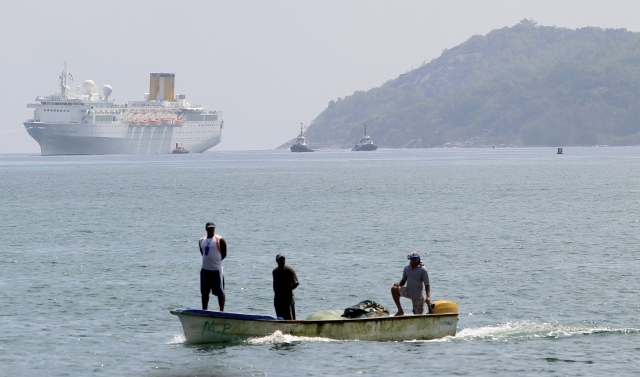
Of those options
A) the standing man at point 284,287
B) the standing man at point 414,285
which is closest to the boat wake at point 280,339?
the standing man at point 284,287

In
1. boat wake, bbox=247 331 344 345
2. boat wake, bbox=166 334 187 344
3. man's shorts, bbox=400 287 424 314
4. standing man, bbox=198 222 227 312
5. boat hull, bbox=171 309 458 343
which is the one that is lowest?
boat wake, bbox=166 334 187 344

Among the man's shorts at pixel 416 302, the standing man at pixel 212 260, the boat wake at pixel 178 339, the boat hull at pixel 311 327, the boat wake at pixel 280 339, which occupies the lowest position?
the boat wake at pixel 178 339

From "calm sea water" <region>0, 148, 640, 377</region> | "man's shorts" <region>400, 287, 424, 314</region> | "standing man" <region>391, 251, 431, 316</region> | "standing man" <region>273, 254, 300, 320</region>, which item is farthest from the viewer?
"man's shorts" <region>400, 287, 424, 314</region>

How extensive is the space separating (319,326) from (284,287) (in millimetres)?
1075

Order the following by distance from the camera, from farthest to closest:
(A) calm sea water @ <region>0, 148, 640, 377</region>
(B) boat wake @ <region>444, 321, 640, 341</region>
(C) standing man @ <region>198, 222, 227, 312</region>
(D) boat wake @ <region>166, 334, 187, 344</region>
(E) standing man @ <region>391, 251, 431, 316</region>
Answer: (B) boat wake @ <region>444, 321, 640, 341</region> → (D) boat wake @ <region>166, 334, 187, 344</region> → (E) standing man @ <region>391, 251, 431, 316</region> → (C) standing man @ <region>198, 222, 227, 312</region> → (A) calm sea water @ <region>0, 148, 640, 377</region>

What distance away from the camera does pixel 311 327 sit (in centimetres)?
2412

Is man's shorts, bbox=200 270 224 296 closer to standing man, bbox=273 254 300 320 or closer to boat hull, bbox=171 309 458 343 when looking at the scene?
boat hull, bbox=171 309 458 343

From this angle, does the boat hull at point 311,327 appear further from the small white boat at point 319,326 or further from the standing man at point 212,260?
the standing man at point 212,260

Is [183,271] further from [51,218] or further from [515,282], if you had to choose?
[51,218]

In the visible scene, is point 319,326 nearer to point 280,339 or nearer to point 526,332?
point 280,339

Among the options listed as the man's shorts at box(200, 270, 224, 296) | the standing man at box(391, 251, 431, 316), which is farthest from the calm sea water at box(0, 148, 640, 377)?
the man's shorts at box(200, 270, 224, 296)

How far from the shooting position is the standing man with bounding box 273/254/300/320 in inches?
944

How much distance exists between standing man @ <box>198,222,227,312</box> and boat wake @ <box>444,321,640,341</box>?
505cm

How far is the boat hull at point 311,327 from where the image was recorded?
24031 mm
